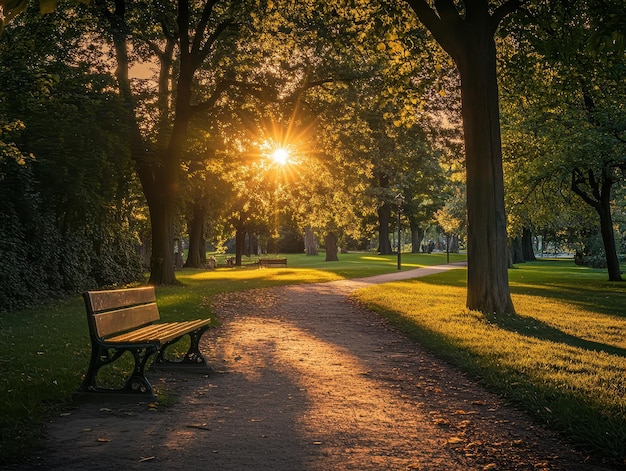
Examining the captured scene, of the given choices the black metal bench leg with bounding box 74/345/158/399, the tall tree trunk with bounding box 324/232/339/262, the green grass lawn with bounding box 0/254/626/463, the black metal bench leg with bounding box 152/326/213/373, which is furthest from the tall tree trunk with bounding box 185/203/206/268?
the black metal bench leg with bounding box 74/345/158/399

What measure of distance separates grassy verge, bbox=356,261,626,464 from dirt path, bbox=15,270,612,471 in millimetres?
292

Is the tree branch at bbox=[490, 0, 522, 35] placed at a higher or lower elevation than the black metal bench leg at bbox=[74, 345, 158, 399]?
higher

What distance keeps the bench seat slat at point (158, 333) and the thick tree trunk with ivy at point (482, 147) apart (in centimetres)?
691

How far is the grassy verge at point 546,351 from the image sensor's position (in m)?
5.39

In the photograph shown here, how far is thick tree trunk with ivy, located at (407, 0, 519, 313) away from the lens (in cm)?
1275

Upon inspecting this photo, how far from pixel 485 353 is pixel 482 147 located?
5.49 m

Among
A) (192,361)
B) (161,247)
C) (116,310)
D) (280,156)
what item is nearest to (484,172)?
(192,361)

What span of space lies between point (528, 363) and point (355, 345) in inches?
114

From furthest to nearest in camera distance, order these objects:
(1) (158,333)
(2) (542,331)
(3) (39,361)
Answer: (2) (542,331)
(3) (39,361)
(1) (158,333)

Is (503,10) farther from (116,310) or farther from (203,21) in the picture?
(203,21)

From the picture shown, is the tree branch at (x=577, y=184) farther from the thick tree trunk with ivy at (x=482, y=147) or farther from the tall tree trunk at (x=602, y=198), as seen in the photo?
the thick tree trunk with ivy at (x=482, y=147)

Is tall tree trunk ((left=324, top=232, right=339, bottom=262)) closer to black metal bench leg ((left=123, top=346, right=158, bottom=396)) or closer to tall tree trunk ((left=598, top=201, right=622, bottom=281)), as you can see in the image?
tall tree trunk ((left=598, top=201, right=622, bottom=281))

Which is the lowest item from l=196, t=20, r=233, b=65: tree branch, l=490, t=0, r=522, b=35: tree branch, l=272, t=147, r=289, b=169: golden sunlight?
l=272, t=147, r=289, b=169: golden sunlight

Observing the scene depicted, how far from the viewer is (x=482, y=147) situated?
12.8 meters
